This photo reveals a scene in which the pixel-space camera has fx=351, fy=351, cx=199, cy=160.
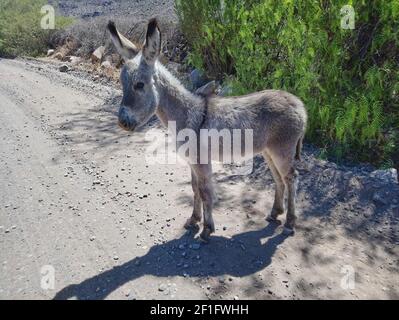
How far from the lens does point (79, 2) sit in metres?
25.7

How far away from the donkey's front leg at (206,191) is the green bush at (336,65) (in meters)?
2.49

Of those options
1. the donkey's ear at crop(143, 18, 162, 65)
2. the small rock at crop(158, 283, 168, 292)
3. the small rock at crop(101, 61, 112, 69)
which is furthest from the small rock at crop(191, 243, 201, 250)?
the small rock at crop(101, 61, 112, 69)

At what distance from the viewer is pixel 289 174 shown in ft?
13.9

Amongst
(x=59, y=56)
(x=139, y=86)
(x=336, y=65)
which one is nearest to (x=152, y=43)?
(x=139, y=86)

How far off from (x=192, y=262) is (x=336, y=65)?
3877 mm

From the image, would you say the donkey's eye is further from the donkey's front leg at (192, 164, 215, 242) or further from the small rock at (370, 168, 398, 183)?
the small rock at (370, 168, 398, 183)

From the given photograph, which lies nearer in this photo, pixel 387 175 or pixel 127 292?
pixel 127 292

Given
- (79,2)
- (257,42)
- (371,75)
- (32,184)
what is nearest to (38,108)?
(32,184)

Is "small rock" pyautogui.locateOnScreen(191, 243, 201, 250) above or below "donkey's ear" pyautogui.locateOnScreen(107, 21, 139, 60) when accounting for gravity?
below

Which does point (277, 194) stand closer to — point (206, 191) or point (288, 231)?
point (288, 231)

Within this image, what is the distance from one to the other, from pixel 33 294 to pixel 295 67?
4.96 m

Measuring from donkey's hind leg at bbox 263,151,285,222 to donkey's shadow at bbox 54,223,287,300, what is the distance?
31cm

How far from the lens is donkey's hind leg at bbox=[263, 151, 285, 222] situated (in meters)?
4.53

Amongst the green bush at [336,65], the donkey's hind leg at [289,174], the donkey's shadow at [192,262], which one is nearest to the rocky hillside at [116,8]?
the green bush at [336,65]
